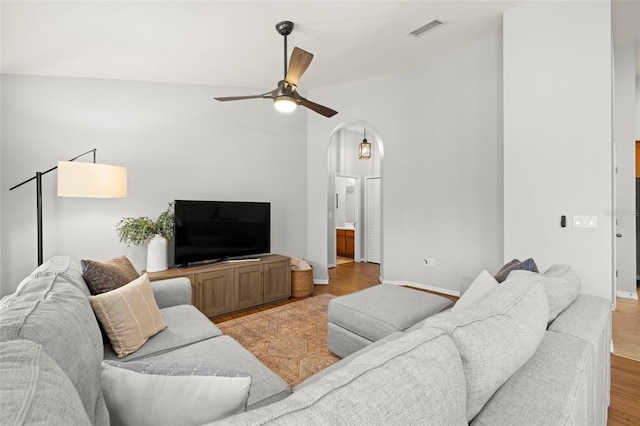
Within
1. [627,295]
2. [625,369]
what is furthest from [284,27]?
[627,295]

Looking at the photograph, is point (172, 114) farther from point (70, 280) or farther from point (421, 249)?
point (421, 249)

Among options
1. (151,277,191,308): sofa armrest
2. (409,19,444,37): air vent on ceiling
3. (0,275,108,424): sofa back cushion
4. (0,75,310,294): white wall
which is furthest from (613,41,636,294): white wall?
(0,275,108,424): sofa back cushion

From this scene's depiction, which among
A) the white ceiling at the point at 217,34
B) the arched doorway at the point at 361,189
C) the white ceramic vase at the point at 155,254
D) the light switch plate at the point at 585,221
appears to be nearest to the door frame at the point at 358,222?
the arched doorway at the point at 361,189

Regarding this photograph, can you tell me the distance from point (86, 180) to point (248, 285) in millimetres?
1951

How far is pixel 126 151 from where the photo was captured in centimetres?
354

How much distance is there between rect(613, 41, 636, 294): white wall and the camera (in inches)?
151

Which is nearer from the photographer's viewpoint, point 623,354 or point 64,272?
point 64,272

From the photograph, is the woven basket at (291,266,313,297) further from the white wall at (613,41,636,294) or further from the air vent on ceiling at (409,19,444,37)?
the white wall at (613,41,636,294)

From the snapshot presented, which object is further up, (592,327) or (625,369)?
(592,327)

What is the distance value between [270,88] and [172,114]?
1366 mm

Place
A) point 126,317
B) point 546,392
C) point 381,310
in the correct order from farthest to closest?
point 381,310
point 126,317
point 546,392

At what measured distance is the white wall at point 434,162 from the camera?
12.3 feet

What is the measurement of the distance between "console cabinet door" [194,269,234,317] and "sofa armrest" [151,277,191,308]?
32.3 inches

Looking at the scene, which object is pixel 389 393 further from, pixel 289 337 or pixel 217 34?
pixel 217 34
